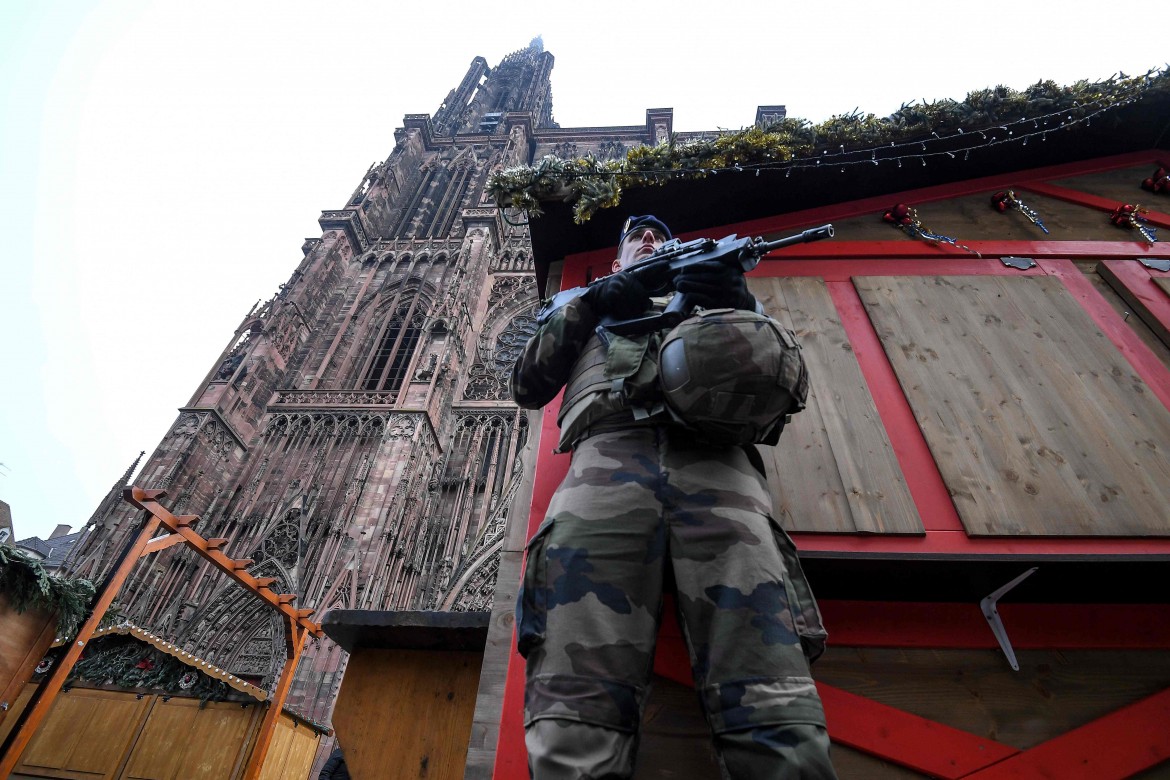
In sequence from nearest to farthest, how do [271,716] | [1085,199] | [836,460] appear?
[836,460] < [1085,199] < [271,716]

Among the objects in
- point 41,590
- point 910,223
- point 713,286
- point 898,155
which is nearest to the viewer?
point 713,286

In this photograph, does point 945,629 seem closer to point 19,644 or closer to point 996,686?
point 996,686

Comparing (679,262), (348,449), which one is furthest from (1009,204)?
(348,449)

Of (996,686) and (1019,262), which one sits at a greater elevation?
(1019,262)

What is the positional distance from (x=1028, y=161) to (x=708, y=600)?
6282mm

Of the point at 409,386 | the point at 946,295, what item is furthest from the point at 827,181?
the point at 409,386

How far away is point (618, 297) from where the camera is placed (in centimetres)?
255

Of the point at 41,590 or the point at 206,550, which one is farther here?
the point at 206,550

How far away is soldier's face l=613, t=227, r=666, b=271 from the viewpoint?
3.12 meters

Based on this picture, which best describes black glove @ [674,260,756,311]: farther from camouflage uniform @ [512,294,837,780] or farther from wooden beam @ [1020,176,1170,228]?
wooden beam @ [1020,176,1170,228]

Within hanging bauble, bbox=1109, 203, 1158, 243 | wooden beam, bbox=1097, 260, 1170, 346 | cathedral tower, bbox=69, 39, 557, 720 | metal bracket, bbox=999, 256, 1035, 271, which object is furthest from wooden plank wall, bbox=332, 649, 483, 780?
cathedral tower, bbox=69, 39, 557, 720

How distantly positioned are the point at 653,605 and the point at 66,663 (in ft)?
16.1

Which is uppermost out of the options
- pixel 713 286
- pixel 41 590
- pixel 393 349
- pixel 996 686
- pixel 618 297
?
pixel 393 349

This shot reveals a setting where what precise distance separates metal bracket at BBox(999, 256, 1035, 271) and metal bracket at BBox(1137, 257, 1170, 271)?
Answer: 3.17 ft
